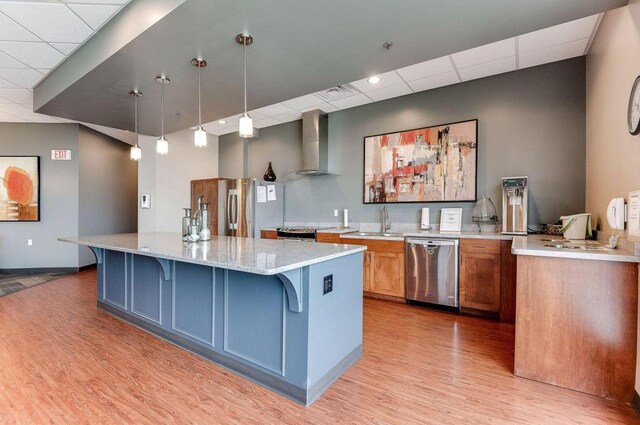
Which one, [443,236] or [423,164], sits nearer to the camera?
[443,236]

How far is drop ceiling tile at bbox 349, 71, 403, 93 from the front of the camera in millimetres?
3656

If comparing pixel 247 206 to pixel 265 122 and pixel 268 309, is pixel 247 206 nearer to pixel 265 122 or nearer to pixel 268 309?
pixel 265 122

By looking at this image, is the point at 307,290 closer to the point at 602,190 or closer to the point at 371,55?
the point at 371,55

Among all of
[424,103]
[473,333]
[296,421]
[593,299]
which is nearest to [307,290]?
[296,421]

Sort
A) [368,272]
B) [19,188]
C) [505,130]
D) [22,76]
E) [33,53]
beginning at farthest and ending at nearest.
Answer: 1. [19,188]
2. [368,272]
3. [505,130]
4. [22,76]
5. [33,53]

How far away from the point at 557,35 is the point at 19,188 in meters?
8.18

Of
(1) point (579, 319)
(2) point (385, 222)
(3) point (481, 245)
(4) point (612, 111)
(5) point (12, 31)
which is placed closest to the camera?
(1) point (579, 319)

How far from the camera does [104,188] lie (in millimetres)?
6336

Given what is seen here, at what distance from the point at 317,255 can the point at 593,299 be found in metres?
1.74

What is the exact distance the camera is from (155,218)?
5.48 metres

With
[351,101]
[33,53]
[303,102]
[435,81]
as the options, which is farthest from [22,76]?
[435,81]

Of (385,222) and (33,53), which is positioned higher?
(33,53)

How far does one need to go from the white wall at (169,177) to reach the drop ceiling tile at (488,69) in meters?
4.83

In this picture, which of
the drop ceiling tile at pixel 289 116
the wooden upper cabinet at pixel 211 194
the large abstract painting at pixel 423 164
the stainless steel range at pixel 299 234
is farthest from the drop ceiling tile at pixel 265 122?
the stainless steel range at pixel 299 234
